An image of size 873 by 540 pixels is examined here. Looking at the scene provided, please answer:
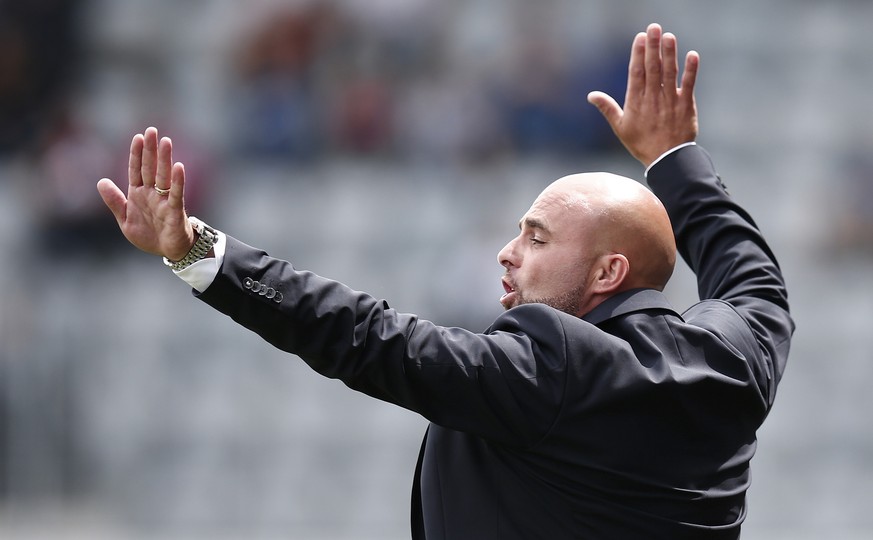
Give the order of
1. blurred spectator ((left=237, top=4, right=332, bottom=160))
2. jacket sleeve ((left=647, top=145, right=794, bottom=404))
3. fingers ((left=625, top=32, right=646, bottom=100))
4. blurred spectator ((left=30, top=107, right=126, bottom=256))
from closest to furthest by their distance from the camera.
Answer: jacket sleeve ((left=647, top=145, right=794, bottom=404))
fingers ((left=625, top=32, right=646, bottom=100))
blurred spectator ((left=30, top=107, right=126, bottom=256))
blurred spectator ((left=237, top=4, right=332, bottom=160))

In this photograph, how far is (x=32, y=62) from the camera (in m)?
9.68

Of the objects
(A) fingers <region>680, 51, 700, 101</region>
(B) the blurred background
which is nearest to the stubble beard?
(A) fingers <region>680, 51, 700, 101</region>

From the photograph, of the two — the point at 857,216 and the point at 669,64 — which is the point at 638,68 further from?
the point at 857,216

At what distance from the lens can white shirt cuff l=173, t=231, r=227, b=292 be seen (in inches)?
108

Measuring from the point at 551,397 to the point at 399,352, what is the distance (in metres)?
0.32

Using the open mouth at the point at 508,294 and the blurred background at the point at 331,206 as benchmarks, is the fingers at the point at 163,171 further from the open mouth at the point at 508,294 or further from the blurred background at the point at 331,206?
the blurred background at the point at 331,206

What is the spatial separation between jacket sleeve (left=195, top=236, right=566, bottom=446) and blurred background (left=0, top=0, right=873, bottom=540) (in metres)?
5.42

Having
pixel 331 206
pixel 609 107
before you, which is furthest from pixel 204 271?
pixel 331 206

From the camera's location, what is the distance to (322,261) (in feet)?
30.0

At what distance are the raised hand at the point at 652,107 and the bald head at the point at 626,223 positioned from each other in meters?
0.63

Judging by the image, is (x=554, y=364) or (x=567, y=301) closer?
(x=554, y=364)

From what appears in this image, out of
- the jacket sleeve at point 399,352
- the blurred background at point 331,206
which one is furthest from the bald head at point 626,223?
the blurred background at point 331,206

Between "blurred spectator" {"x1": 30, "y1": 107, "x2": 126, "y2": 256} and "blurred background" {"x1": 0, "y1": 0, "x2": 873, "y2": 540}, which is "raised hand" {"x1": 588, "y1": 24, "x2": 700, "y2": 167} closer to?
"blurred background" {"x1": 0, "y1": 0, "x2": 873, "y2": 540}

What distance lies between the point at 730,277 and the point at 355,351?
4.00ft
